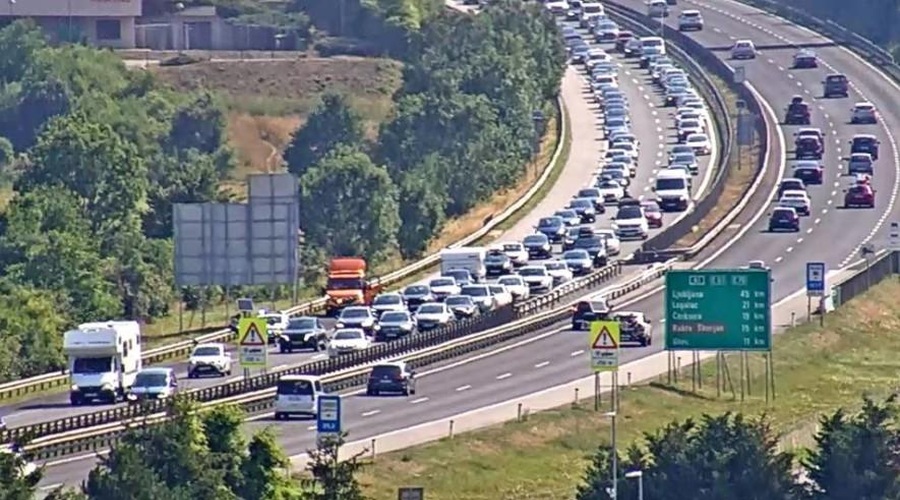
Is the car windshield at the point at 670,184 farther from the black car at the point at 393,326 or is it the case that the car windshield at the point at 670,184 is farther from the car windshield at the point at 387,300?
the black car at the point at 393,326

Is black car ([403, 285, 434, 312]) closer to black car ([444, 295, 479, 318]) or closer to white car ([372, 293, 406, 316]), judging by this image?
white car ([372, 293, 406, 316])

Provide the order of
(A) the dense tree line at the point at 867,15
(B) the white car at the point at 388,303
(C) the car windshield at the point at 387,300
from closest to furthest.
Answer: (B) the white car at the point at 388,303, (C) the car windshield at the point at 387,300, (A) the dense tree line at the point at 867,15

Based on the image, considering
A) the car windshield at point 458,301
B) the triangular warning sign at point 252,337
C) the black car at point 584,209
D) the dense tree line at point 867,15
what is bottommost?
the car windshield at point 458,301

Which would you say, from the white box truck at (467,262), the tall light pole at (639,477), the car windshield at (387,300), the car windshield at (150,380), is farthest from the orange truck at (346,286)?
the tall light pole at (639,477)

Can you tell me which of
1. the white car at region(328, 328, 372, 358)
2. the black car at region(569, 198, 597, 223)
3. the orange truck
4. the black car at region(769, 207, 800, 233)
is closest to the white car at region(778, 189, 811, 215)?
the black car at region(769, 207, 800, 233)

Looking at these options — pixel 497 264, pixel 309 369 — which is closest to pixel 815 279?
pixel 497 264
